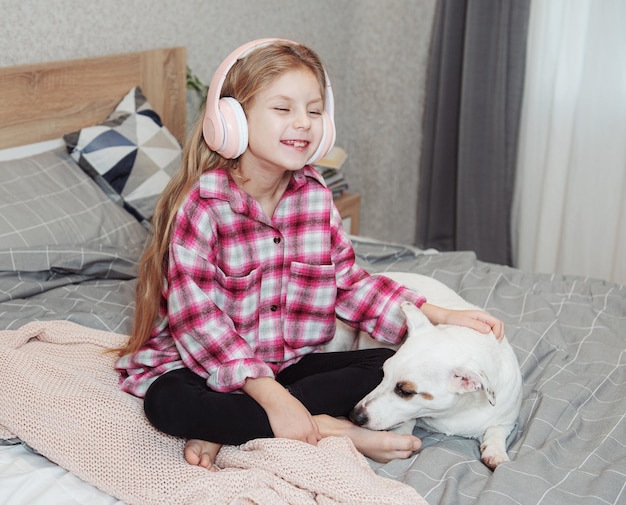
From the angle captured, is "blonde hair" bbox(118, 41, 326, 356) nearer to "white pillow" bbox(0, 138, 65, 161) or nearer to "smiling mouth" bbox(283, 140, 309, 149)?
"smiling mouth" bbox(283, 140, 309, 149)

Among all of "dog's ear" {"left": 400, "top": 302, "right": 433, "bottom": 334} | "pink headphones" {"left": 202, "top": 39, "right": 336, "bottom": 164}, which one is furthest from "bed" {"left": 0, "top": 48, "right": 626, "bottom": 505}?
"pink headphones" {"left": 202, "top": 39, "right": 336, "bottom": 164}

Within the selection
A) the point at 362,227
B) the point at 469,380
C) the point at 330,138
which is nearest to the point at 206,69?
the point at 362,227

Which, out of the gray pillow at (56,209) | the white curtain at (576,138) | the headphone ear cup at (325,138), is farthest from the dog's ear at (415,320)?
the white curtain at (576,138)

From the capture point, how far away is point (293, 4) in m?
3.25

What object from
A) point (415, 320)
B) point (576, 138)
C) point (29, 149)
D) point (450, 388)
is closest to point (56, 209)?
point (29, 149)

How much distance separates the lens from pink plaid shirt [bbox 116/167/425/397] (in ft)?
5.00

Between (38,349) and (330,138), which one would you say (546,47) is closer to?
(330,138)

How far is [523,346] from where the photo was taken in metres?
1.85

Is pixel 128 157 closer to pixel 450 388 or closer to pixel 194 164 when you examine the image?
pixel 194 164

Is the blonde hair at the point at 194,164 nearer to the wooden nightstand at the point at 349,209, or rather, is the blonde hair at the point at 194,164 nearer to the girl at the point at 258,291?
the girl at the point at 258,291

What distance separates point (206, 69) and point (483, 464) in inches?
76.9

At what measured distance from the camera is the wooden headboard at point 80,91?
88.0 inches

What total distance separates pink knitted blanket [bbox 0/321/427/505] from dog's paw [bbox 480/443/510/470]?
8.6 inches

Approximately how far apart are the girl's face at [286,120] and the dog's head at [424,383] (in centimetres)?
43
